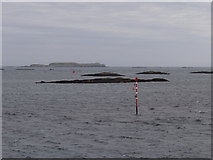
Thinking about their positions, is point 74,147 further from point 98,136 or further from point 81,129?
point 81,129

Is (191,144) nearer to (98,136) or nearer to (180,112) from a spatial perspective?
(98,136)

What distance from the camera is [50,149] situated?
17.8 metres

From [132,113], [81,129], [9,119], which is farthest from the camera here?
[132,113]

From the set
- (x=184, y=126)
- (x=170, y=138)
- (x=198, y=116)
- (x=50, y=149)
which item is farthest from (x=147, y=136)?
(x=198, y=116)

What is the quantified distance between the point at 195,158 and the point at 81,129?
8943mm

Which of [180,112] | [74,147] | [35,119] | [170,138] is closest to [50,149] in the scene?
[74,147]

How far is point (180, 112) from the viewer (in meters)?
32.0

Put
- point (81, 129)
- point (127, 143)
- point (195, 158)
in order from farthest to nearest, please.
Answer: point (81, 129) → point (127, 143) → point (195, 158)

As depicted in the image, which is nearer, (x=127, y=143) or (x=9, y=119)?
(x=127, y=143)

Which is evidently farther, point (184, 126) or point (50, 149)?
point (184, 126)

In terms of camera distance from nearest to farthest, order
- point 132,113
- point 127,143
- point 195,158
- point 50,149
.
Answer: point 195,158 → point 50,149 → point 127,143 → point 132,113

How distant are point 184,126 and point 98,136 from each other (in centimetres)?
685

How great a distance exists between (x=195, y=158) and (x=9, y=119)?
16.3 metres

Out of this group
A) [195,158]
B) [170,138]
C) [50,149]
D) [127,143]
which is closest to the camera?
[195,158]
